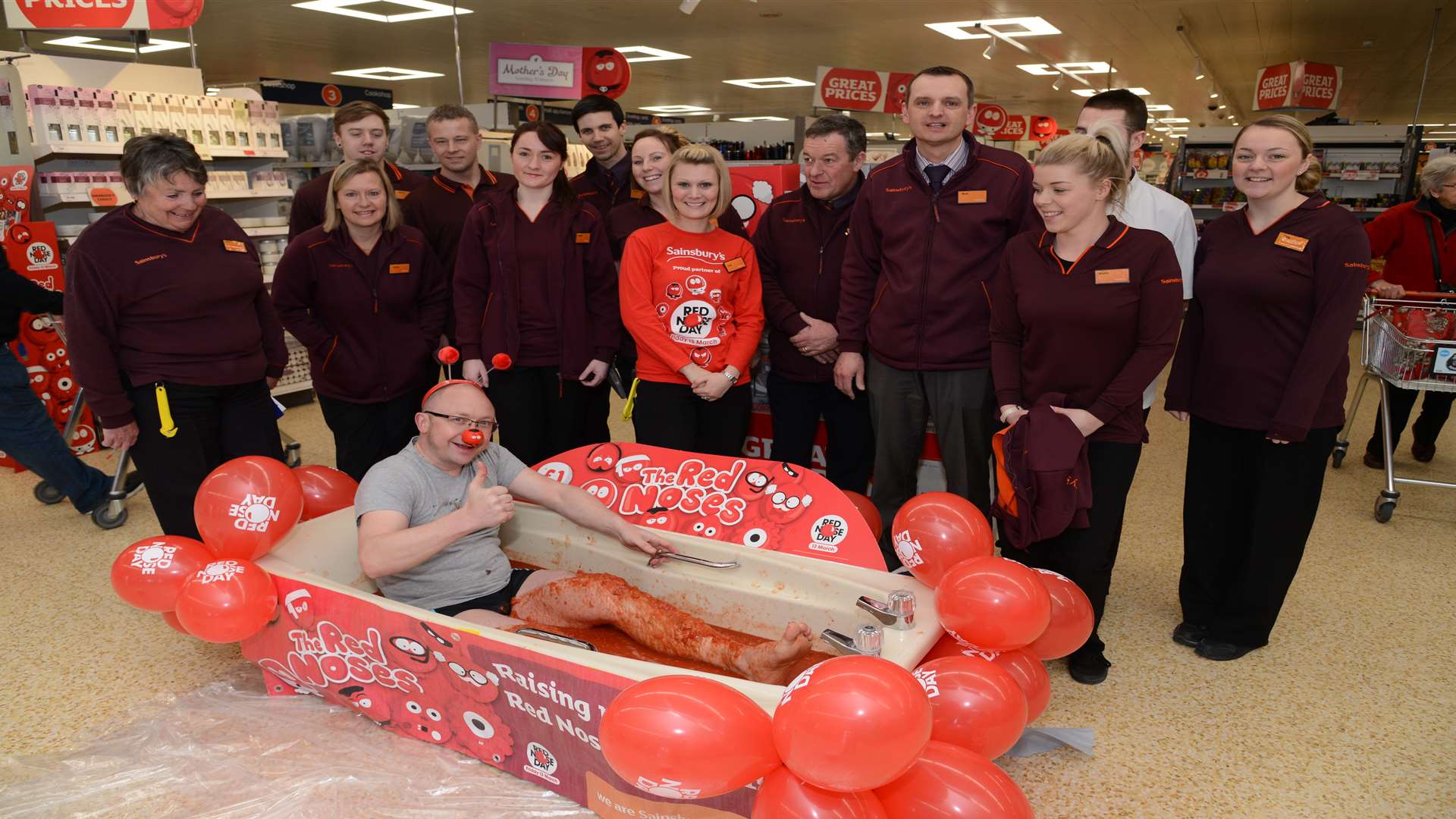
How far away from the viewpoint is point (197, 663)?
2881 millimetres

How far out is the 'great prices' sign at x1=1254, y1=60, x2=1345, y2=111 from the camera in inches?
403

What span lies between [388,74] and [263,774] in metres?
14.6

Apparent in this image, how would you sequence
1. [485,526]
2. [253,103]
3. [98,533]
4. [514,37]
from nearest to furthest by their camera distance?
[485,526], [98,533], [253,103], [514,37]

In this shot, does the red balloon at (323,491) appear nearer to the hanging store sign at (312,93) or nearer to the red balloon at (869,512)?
the red balloon at (869,512)

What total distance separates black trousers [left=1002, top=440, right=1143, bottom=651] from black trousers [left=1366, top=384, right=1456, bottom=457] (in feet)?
9.99

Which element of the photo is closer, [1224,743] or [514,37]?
[1224,743]

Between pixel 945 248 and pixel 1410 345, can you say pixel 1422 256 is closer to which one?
pixel 1410 345

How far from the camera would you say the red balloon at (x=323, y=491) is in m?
2.94

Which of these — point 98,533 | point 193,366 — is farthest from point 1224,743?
point 98,533

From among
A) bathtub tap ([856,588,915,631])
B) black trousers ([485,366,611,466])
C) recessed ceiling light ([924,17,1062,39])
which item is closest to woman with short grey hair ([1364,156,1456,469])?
bathtub tap ([856,588,915,631])

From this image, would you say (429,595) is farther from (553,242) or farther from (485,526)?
(553,242)

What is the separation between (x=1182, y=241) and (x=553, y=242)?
206cm

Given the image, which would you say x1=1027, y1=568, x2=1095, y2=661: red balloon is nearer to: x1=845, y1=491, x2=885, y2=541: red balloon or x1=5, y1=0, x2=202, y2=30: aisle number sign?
x1=845, y1=491, x2=885, y2=541: red balloon

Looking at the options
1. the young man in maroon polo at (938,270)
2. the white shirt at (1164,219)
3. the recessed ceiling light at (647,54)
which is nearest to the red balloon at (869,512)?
the young man in maroon polo at (938,270)
